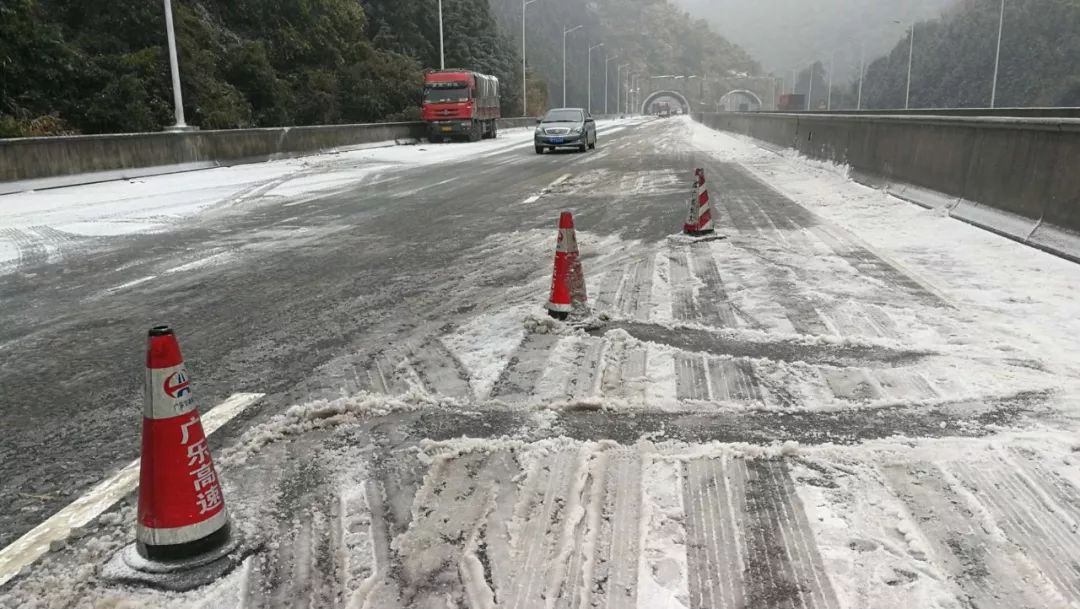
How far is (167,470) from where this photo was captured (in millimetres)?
2623

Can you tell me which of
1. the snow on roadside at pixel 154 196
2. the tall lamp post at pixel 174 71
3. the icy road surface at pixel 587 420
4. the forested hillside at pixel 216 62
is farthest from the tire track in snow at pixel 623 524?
the forested hillside at pixel 216 62

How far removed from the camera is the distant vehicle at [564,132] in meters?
26.2

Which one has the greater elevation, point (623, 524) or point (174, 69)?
point (174, 69)

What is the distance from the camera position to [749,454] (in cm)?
345

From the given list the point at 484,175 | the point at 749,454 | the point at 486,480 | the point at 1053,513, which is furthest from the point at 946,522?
the point at 484,175

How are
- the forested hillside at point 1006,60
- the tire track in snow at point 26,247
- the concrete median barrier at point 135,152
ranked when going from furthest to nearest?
the forested hillside at point 1006,60, the concrete median barrier at point 135,152, the tire track in snow at point 26,247

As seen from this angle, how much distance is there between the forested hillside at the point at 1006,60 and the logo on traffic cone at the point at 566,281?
86.1 meters

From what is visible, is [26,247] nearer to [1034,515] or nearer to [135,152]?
[135,152]

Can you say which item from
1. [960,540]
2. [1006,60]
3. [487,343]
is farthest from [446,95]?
[1006,60]

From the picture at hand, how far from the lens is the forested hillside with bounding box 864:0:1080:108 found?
271ft

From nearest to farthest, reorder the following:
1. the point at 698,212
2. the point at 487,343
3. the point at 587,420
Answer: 1. the point at 587,420
2. the point at 487,343
3. the point at 698,212

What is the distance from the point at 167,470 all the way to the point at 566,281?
3.38m

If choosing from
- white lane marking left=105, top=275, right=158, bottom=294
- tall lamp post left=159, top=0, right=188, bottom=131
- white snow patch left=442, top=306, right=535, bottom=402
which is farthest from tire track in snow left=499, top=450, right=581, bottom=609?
tall lamp post left=159, top=0, right=188, bottom=131

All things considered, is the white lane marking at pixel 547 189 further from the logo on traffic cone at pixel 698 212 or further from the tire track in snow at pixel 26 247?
the tire track in snow at pixel 26 247
